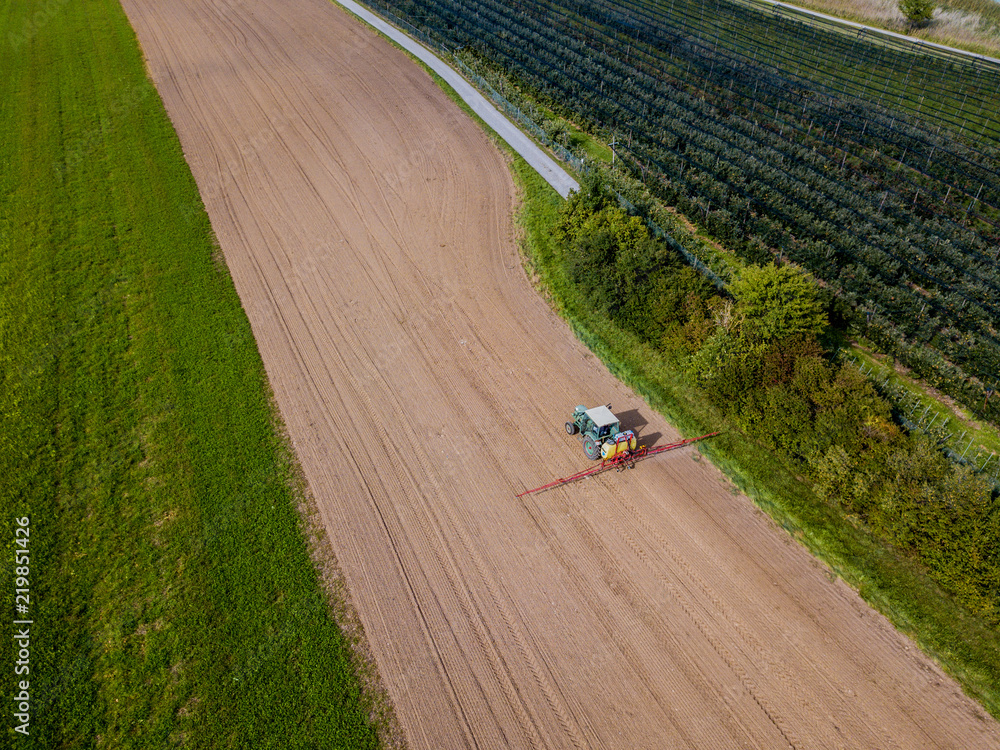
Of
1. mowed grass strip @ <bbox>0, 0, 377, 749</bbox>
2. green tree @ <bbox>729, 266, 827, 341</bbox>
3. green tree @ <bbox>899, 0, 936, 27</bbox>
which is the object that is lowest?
mowed grass strip @ <bbox>0, 0, 377, 749</bbox>

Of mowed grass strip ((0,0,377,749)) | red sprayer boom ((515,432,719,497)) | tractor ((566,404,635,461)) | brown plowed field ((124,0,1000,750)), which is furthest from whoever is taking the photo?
red sprayer boom ((515,432,719,497))

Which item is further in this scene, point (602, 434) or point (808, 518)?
point (602, 434)

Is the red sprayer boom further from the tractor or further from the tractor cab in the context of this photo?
the tractor cab

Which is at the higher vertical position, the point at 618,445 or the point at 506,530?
the point at 618,445

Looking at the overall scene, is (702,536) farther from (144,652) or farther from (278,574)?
(144,652)

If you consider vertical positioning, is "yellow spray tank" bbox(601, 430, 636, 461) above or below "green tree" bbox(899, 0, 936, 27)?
below

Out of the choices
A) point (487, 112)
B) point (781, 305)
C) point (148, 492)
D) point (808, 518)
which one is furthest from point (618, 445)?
point (487, 112)

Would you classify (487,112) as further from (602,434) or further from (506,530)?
(506,530)

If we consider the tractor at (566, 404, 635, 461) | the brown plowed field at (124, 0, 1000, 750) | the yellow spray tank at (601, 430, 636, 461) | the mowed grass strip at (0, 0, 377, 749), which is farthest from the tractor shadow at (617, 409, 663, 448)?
the mowed grass strip at (0, 0, 377, 749)
